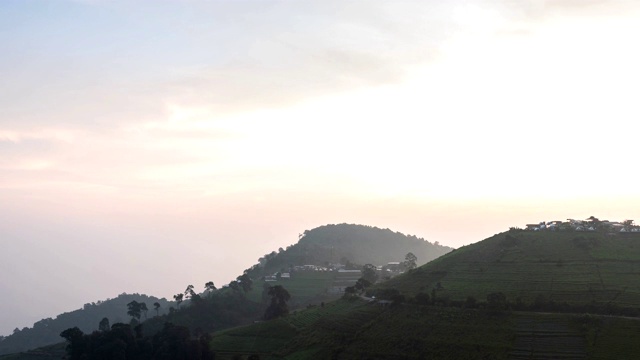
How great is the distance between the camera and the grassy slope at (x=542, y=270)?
82812 mm

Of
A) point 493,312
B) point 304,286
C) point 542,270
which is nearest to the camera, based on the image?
point 493,312

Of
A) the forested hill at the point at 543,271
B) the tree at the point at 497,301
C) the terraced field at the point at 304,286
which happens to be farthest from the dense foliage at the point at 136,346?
the terraced field at the point at 304,286

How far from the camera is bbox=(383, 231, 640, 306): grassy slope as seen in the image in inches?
3260

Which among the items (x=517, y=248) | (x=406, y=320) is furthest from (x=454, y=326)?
(x=517, y=248)

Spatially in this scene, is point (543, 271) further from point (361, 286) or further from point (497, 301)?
point (361, 286)

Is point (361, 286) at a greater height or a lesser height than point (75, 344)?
greater

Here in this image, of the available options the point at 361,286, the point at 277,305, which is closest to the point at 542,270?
the point at 361,286

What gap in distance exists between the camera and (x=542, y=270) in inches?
3686

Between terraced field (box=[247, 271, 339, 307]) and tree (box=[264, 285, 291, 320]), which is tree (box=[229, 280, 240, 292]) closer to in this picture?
terraced field (box=[247, 271, 339, 307])

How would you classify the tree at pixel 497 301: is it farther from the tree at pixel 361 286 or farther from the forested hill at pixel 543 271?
the tree at pixel 361 286

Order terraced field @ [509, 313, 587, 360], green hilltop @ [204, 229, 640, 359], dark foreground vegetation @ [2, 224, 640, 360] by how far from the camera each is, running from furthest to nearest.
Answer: dark foreground vegetation @ [2, 224, 640, 360], green hilltop @ [204, 229, 640, 359], terraced field @ [509, 313, 587, 360]

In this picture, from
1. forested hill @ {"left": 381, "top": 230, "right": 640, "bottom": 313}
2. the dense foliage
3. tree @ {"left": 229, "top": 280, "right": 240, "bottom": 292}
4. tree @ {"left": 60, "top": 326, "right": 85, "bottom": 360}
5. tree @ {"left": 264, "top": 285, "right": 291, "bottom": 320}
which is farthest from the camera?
tree @ {"left": 229, "top": 280, "right": 240, "bottom": 292}

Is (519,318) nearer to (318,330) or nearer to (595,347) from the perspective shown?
(595,347)

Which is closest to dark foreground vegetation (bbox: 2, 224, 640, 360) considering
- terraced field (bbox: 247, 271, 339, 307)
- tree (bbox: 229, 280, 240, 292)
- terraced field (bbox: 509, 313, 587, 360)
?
terraced field (bbox: 509, 313, 587, 360)
